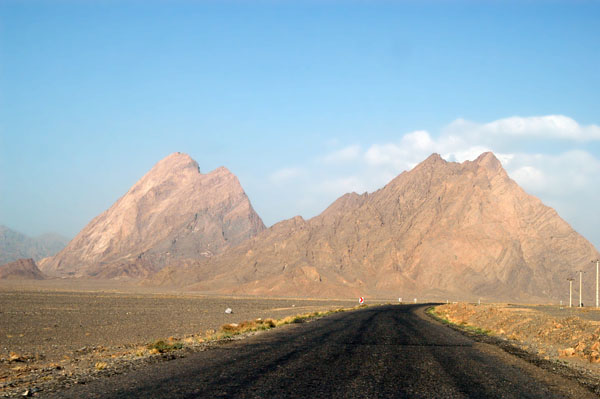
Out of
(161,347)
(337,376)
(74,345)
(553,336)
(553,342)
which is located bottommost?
(74,345)

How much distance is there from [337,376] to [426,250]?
15127 cm

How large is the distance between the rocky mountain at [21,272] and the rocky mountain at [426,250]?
51.8 meters

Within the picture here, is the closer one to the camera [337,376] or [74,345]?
[337,376]

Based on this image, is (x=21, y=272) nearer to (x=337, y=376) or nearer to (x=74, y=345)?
(x=74, y=345)

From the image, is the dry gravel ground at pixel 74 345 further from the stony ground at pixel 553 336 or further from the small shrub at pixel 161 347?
the stony ground at pixel 553 336

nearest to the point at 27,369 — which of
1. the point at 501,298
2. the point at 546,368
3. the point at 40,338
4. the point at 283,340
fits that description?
the point at 283,340

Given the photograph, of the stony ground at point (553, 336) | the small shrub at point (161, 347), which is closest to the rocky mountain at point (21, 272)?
the stony ground at point (553, 336)

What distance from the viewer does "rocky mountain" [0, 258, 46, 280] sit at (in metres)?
183

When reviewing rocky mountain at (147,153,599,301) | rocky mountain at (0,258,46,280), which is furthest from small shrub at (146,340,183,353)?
rocky mountain at (0,258,46,280)

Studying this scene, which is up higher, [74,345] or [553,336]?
[553,336]

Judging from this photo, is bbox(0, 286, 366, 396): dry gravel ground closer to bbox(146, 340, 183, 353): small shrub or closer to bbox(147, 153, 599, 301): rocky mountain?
bbox(146, 340, 183, 353): small shrub

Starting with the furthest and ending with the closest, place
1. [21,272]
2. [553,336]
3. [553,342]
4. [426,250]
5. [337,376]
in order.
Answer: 1. [21,272]
2. [426,250]
3. [553,336]
4. [553,342]
5. [337,376]

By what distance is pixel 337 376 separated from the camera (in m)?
13.5

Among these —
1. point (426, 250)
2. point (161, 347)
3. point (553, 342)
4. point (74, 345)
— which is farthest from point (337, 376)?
point (426, 250)
